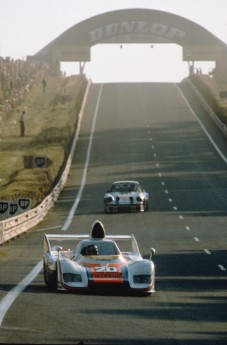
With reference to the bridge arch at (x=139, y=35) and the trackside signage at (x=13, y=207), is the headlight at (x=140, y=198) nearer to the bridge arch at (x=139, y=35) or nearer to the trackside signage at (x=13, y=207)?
the trackside signage at (x=13, y=207)

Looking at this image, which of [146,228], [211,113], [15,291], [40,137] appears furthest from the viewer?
[211,113]

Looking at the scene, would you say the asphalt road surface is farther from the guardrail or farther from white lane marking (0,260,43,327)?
the guardrail

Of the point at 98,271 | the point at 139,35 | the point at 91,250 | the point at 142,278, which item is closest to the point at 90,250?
the point at 91,250

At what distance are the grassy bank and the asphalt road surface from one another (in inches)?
62.7

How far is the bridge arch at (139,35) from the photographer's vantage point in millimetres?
178625

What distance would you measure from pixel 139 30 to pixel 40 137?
83000 millimetres

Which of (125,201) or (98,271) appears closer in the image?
(98,271)

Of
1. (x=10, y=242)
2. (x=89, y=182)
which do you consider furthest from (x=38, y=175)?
(x=10, y=242)

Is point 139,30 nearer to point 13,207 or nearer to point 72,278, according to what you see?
point 13,207

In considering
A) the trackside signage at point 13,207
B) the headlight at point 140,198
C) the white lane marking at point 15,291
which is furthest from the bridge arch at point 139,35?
the white lane marking at point 15,291

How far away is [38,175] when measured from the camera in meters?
72.5

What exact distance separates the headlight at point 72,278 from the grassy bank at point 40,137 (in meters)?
33.6

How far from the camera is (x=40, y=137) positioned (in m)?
98.2

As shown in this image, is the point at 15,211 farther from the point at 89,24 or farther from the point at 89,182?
the point at 89,24
